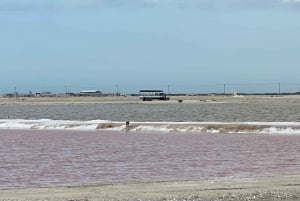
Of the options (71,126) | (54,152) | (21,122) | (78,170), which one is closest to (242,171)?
(78,170)

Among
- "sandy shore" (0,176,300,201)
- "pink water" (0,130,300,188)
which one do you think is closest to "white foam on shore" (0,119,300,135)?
"pink water" (0,130,300,188)

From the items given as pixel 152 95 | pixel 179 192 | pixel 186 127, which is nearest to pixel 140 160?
pixel 179 192

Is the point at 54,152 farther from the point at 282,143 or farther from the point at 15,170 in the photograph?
the point at 282,143

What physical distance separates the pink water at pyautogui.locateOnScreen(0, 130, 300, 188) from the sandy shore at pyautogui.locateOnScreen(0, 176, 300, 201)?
3.01m

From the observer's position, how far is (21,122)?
191 feet

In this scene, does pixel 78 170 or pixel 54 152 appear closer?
pixel 78 170

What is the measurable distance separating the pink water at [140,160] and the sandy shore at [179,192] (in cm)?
301

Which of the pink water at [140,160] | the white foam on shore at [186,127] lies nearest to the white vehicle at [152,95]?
the white foam on shore at [186,127]

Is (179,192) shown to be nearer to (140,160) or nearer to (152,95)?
(140,160)

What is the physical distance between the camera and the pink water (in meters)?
19.9

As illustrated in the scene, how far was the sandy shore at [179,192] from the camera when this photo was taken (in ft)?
44.2

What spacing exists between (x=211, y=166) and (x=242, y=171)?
1903 millimetres

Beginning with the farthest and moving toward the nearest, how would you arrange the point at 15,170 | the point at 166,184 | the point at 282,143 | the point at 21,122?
the point at 21,122
the point at 282,143
the point at 15,170
the point at 166,184

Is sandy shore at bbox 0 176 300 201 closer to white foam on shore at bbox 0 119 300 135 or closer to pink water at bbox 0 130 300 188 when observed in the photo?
pink water at bbox 0 130 300 188
